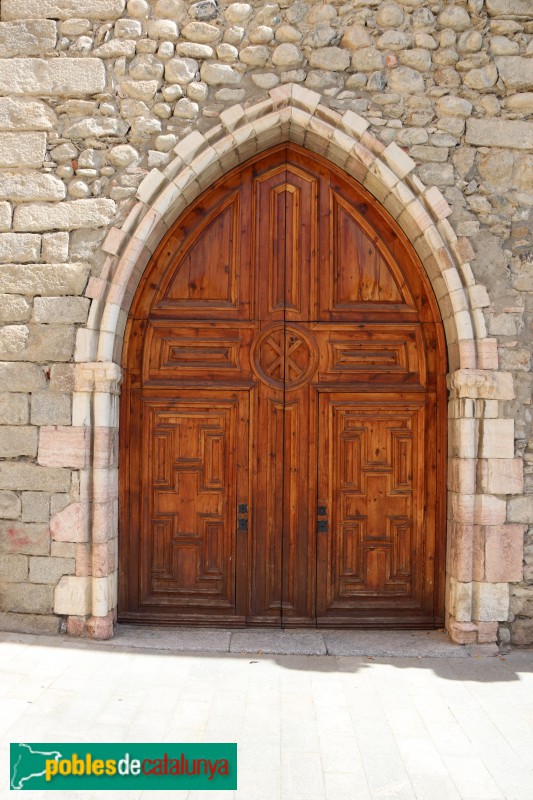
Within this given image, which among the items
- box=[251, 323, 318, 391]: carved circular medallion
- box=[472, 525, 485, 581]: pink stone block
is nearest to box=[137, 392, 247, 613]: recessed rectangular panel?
box=[251, 323, 318, 391]: carved circular medallion

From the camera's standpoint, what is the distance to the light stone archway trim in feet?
13.4

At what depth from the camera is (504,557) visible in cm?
407

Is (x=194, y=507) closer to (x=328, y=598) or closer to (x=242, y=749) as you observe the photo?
(x=328, y=598)

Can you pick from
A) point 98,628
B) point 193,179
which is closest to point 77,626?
point 98,628

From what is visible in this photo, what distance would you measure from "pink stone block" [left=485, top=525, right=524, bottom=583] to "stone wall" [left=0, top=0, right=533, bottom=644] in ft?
0.04

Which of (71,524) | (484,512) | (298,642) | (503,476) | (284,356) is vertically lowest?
(298,642)

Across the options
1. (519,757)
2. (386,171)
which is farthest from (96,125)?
(519,757)

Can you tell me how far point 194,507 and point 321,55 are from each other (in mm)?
3123

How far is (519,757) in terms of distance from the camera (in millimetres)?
2797

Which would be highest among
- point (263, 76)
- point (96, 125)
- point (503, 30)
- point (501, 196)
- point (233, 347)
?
point (503, 30)

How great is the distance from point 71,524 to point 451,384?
263cm

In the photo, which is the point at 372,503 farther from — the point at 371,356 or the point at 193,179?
the point at 193,179

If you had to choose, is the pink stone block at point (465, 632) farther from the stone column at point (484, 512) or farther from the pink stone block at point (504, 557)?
the pink stone block at point (504, 557)

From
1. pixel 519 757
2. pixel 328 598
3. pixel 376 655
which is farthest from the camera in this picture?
pixel 328 598
